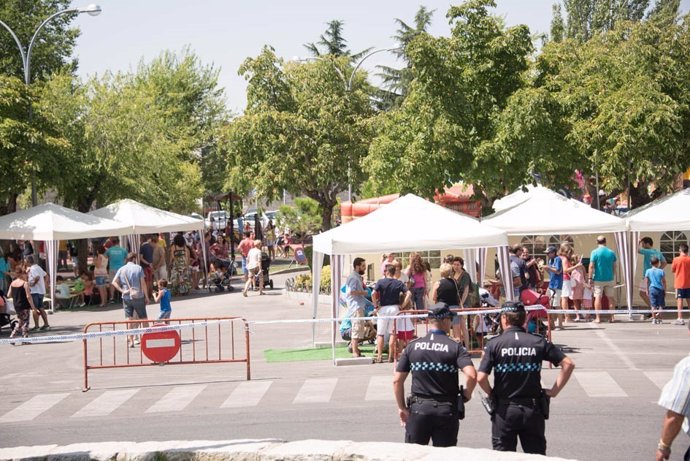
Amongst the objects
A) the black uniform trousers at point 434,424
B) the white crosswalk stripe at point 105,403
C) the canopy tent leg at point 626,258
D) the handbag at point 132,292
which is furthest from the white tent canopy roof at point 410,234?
the black uniform trousers at point 434,424

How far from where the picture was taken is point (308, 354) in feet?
61.3

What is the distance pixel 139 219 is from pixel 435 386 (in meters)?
23.9

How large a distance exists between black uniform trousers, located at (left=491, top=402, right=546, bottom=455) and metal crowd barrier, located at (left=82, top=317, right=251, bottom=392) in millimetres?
8336

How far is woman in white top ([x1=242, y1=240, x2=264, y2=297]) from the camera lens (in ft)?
97.9

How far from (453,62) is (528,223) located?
5727mm

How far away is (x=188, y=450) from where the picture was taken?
23.1ft

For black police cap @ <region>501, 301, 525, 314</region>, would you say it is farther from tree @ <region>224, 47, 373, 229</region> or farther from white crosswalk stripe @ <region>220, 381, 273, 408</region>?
tree @ <region>224, 47, 373, 229</region>

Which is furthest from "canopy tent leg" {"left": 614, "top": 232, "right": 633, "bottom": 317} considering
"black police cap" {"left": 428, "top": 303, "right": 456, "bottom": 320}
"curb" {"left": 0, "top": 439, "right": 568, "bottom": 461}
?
"curb" {"left": 0, "top": 439, "right": 568, "bottom": 461}

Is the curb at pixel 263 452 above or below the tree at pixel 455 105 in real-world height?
below

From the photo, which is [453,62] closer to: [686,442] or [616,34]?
[616,34]

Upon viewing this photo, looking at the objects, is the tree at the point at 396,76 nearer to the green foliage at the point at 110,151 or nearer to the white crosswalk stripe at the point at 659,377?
the green foliage at the point at 110,151

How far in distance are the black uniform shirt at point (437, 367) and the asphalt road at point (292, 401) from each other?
282 cm

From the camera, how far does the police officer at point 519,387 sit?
7727 millimetres

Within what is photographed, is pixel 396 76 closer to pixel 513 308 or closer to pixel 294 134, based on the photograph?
pixel 294 134
